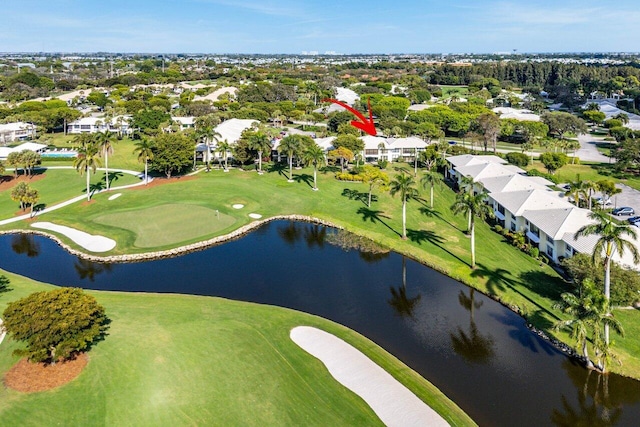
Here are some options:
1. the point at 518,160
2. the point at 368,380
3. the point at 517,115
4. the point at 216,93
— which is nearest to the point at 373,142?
the point at 518,160

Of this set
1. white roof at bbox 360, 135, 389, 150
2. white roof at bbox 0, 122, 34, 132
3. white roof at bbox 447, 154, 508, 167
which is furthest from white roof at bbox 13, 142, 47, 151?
white roof at bbox 447, 154, 508, 167

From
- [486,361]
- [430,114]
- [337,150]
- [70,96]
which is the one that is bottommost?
[486,361]

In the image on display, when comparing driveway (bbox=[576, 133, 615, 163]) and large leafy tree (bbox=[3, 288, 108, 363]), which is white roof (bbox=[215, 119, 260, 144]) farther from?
driveway (bbox=[576, 133, 615, 163])

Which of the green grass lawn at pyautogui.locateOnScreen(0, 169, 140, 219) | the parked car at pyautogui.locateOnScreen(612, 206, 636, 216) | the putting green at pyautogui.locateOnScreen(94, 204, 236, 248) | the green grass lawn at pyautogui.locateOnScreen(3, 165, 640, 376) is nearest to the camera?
the green grass lawn at pyautogui.locateOnScreen(3, 165, 640, 376)

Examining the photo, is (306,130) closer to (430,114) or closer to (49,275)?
(430,114)

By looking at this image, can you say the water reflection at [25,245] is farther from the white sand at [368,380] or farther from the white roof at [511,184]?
the white roof at [511,184]

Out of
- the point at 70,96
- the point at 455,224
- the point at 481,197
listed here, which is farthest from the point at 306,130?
the point at 70,96

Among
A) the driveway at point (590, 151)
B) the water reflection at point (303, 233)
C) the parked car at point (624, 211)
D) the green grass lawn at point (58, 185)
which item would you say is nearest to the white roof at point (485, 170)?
the parked car at point (624, 211)
